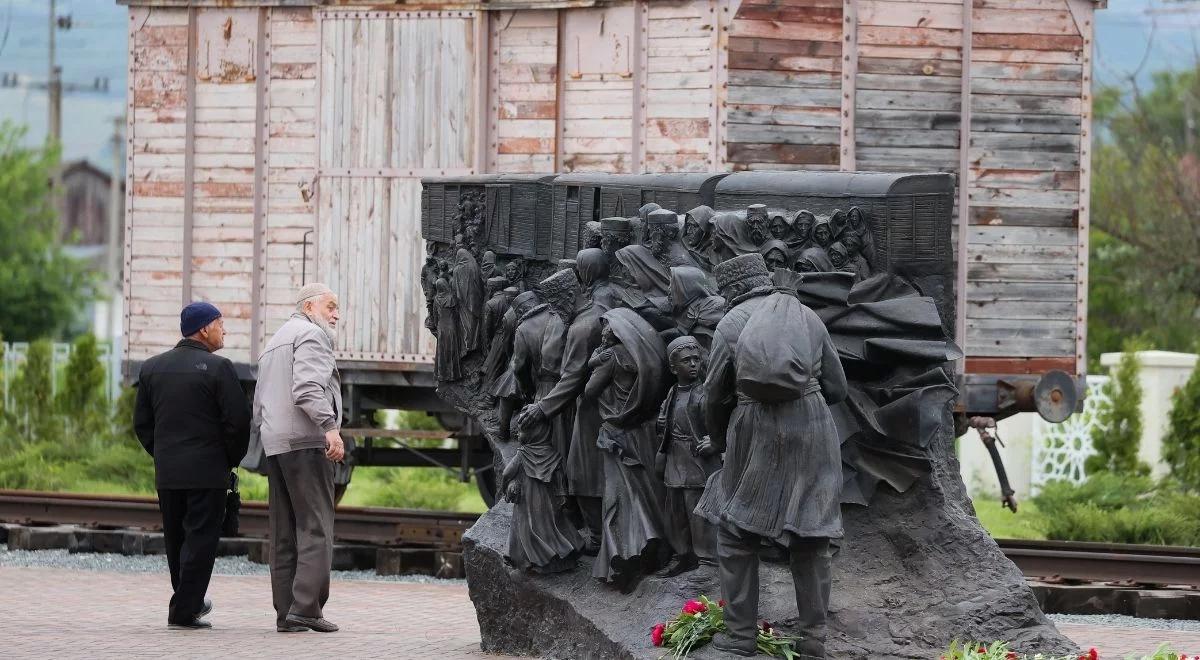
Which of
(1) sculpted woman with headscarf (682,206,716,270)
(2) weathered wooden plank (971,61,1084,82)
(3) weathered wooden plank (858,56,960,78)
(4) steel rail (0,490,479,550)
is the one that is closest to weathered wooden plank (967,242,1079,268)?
(2) weathered wooden plank (971,61,1084,82)

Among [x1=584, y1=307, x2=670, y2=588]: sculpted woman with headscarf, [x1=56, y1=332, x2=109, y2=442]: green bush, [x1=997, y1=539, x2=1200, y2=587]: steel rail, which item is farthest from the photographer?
[x1=56, y1=332, x2=109, y2=442]: green bush

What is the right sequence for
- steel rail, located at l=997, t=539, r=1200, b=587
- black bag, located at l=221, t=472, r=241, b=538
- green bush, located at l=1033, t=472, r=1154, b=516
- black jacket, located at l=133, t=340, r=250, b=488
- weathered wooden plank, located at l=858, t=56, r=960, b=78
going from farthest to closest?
green bush, located at l=1033, t=472, r=1154, b=516, weathered wooden plank, located at l=858, t=56, r=960, b=78, steel rail, located at l=997, t=539, r=1200, b=587, black bag, located at l=221, t=472, r=241, b=538, black jacket, located at l=133, t=340, r=250, b=488

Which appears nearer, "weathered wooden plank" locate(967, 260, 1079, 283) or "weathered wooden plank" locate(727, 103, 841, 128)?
"weathered wooden plank" locate(967, 260, 1079, 283)

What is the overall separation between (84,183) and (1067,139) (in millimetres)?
79935

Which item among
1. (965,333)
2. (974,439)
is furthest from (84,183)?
(965,333)

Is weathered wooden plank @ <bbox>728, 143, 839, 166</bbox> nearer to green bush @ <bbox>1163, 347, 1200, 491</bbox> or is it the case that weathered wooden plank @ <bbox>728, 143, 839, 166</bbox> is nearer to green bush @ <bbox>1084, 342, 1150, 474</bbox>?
green bush @ <bbox>1163, 347, 1200, 491</bbox>

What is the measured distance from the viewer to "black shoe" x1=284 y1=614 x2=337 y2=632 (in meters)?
11.4

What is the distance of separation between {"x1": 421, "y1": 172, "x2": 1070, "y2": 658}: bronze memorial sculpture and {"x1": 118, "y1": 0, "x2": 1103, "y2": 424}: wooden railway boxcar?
13.9ft

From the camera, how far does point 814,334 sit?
30.6 feet

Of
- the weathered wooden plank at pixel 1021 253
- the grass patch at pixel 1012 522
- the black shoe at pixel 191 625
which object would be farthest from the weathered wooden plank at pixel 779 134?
the black shoe at pixel 191 625

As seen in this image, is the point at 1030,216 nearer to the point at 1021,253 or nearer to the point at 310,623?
the point at 1021,253

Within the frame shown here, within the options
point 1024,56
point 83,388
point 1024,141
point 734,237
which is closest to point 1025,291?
point 1024,141

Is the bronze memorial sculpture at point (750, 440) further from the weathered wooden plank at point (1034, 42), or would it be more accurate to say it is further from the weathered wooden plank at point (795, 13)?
the weathered wooden plank at point (1034, 42)

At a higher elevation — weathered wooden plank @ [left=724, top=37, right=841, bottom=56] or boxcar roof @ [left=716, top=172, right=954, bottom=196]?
weathered wooden plank @ [left=724, top=37, right=841, bottom=56]
